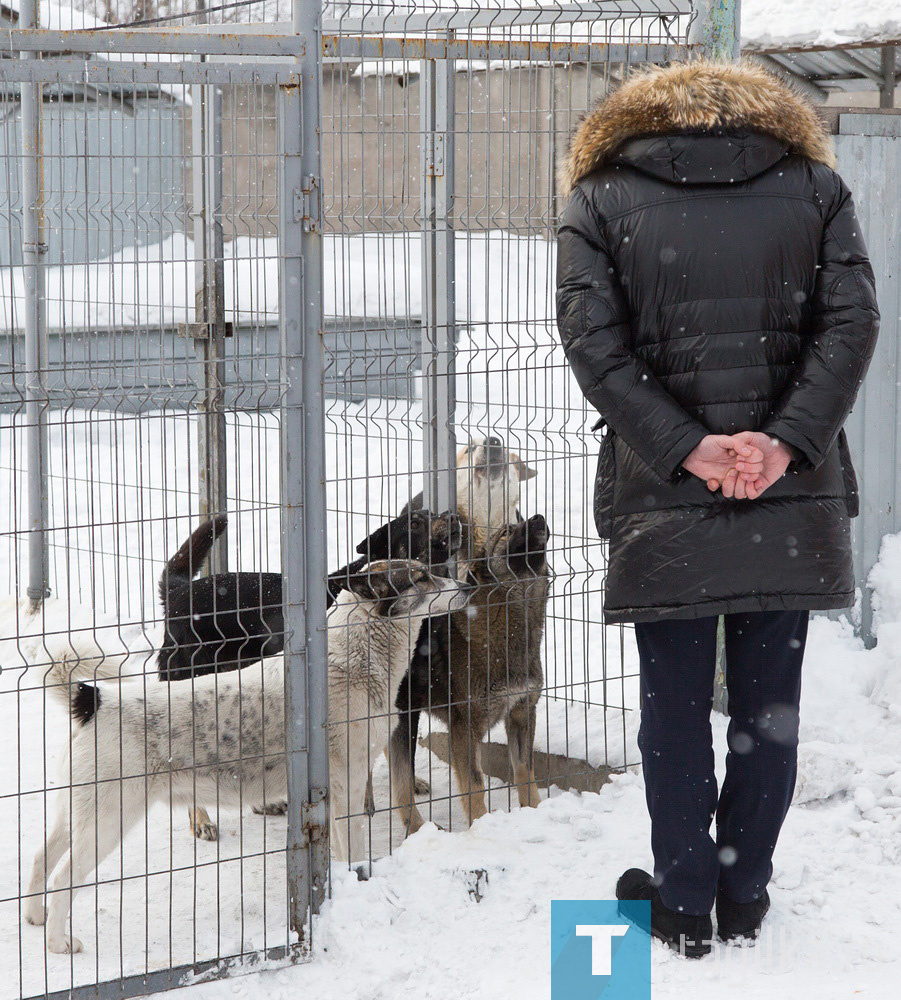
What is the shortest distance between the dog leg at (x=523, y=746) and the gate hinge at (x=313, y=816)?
3.59 feet

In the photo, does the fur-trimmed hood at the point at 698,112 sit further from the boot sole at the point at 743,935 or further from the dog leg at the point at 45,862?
the dog leg at the point at 45,862

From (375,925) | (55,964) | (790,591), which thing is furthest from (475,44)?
(55,964)

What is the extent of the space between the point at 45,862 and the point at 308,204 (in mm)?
2114

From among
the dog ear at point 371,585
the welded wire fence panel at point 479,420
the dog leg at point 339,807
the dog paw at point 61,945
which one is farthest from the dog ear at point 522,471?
the dog paw at point 61,945

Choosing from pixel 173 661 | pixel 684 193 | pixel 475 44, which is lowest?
pixel 173 661

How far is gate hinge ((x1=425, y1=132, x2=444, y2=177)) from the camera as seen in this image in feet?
14.8

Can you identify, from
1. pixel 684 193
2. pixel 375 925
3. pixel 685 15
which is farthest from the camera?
pixel 685 15

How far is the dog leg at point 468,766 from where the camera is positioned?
13.7ft

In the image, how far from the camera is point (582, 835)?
3.92m

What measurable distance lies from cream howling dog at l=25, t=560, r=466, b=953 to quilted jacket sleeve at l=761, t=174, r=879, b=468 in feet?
4.94

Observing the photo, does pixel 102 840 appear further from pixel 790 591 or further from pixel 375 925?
pixel 790 591

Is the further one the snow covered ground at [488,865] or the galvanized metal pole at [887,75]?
the galvanized metal pole at [887,75]

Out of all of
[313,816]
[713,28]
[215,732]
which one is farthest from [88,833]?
[713,28]

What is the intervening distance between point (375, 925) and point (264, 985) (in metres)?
0.36
